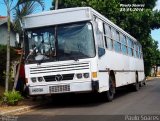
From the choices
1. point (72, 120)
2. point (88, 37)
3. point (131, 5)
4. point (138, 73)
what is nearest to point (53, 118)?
point (72, 120)

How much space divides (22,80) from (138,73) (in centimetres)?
991

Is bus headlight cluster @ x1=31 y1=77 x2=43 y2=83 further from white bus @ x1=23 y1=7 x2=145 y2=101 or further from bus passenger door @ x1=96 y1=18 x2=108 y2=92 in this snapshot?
bus passenger door @ x1=96 y1=18 x2=108 y2=92

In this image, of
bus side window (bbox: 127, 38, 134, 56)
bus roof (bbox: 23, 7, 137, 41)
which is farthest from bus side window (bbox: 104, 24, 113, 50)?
bus side window (bbox: 127, 38, 134, 56)

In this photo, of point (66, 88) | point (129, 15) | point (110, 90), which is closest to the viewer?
point (66, 88)

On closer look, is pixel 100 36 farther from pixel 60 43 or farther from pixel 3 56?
pixel 3 56

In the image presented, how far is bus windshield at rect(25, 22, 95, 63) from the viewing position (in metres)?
14.6

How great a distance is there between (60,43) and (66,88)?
157 centimetres

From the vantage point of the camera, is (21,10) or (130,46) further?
(130,46)

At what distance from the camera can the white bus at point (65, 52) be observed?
1450 cm

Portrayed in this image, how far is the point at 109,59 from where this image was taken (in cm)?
1684

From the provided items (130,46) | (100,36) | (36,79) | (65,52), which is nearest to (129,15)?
(130,46)

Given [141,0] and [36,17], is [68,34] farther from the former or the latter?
[141,0]

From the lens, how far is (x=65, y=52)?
14.8 meters

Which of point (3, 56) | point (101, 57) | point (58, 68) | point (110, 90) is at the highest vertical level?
point (3, 56)
